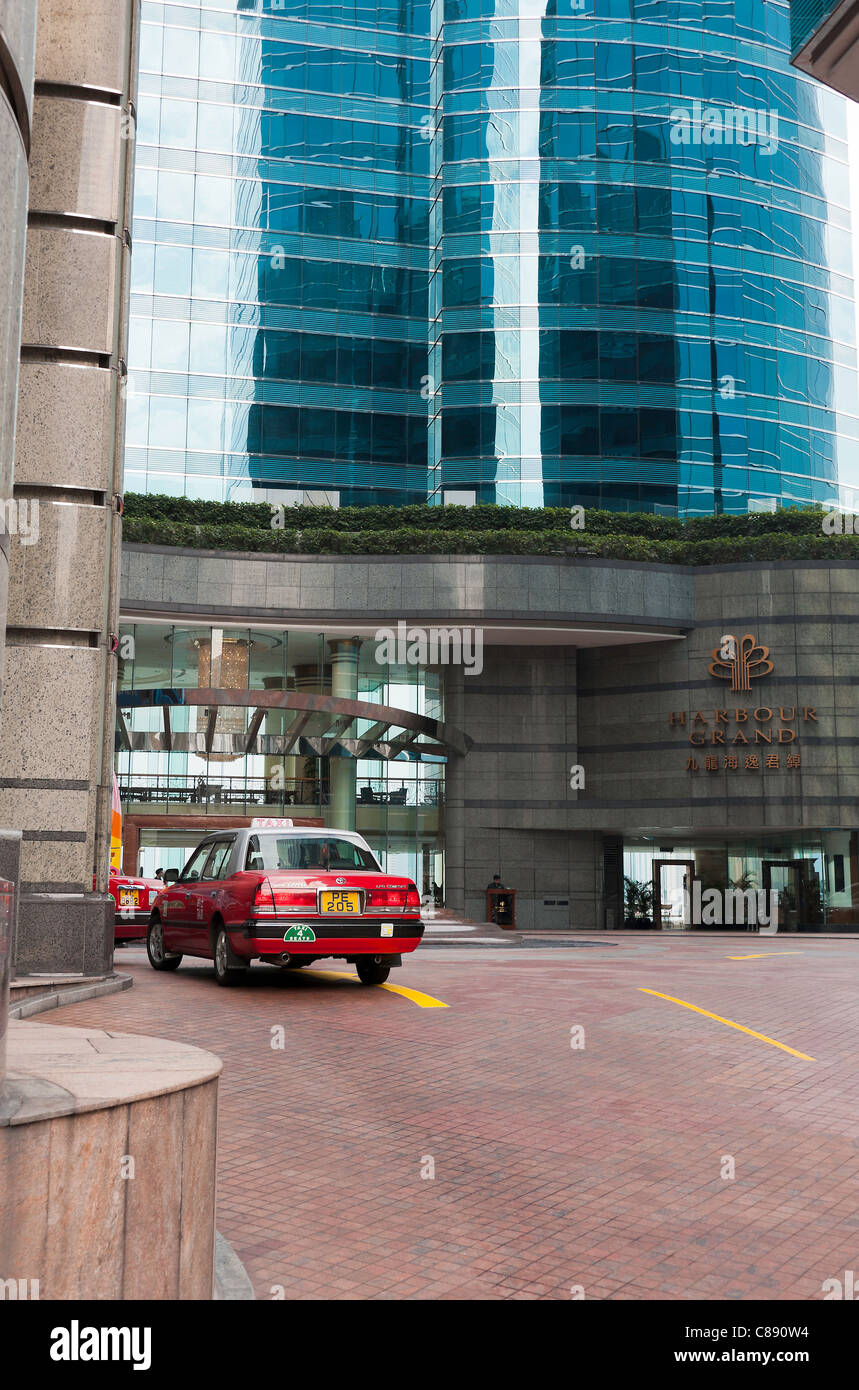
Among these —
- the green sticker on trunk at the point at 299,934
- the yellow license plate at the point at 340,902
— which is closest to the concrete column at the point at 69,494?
the green sticker on trunk at the point at 299,934

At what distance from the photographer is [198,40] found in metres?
54.4

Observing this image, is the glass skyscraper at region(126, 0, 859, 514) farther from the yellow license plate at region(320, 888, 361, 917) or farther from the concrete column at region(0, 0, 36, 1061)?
the concrete column at region(0, 0, 36, 1061)

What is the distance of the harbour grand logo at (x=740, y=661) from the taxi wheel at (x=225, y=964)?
27.9 meters

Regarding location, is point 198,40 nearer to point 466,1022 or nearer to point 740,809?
point 740,809

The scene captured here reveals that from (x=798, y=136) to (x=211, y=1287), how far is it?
58.7 meters

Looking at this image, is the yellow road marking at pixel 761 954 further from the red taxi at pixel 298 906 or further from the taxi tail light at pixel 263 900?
the taxi tail light at pixel 263 900

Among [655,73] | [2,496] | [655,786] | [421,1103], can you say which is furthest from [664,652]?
[2,496]

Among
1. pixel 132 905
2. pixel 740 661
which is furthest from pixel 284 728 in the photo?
pixel 132 905

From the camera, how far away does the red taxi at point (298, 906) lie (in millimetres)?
12508

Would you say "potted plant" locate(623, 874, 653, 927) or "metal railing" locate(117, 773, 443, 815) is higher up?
"metal railing" locate(117, 773, 443, 815)

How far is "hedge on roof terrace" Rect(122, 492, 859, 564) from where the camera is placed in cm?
3897

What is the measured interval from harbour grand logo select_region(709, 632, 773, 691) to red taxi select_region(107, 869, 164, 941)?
22784 mm

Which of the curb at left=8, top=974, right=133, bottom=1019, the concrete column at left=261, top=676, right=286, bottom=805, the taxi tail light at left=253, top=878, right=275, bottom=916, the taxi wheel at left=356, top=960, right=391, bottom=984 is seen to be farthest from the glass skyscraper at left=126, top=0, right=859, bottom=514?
the curb at left=8, top=974, right=133, bottom=1019

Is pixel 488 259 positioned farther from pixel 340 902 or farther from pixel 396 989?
pixel 340 902
